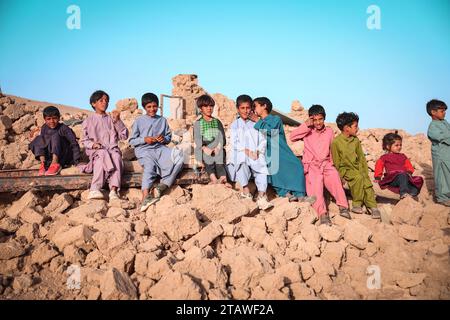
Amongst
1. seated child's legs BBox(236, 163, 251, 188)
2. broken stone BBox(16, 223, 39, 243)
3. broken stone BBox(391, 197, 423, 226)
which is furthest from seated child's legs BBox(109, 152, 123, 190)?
broken stone BBox(391, 197, 423, 226)

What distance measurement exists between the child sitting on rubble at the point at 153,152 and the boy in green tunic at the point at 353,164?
2.03m

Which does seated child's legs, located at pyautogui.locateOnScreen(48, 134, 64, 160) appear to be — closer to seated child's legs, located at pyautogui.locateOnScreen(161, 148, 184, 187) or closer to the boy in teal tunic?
seated child's legs, located at pyautogui.locateOnScreen(161, 148, 184, 187)

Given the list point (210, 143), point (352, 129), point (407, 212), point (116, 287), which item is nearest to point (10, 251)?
point (116, 287)

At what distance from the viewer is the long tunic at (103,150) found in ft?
12.4

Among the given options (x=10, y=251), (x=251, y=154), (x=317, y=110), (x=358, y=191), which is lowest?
(x=10, y=251)

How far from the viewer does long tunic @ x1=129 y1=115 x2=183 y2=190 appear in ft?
12.6

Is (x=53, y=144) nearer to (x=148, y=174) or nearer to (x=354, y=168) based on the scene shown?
(x=148, y=174)

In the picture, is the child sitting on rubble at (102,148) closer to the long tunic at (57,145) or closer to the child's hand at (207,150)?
the long tunic at (57,145)

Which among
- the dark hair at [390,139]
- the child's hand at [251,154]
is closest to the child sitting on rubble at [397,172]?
the dark hair at [390,139]

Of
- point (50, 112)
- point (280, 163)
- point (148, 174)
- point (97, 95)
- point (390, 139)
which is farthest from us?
point (390, 139)

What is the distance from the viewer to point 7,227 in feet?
10.4

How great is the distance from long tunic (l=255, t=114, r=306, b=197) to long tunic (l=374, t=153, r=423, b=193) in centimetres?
122

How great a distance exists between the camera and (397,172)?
4.20m

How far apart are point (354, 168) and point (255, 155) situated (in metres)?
1.26
